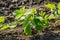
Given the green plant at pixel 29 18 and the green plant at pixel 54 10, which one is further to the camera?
the green plant at pixel 54 10

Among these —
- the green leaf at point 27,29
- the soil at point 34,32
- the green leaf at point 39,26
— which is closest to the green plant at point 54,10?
the soil at point 34,32

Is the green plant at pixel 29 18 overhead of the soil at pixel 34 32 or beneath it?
overhead

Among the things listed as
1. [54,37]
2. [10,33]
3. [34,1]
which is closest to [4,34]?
[10,33]

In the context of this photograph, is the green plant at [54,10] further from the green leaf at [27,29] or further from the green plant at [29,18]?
the green leaf at [27,29]

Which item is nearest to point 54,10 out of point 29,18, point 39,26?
point 39,26

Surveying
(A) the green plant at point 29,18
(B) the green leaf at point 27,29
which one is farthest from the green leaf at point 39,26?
(B) the green leaf at point 27,29

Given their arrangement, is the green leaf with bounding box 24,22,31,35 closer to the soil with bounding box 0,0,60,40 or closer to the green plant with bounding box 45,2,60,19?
the soil with bounding box 0,0,60,40

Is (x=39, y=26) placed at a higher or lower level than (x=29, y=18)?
lower

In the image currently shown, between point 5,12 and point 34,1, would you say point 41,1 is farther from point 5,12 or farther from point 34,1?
point 5,12

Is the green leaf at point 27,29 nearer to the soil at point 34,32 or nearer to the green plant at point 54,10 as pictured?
the soil at point 34,32

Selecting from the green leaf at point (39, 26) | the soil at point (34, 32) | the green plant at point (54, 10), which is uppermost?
the green plant at point (54, 10)

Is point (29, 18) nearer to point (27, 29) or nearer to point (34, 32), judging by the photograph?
point (27, 29)
